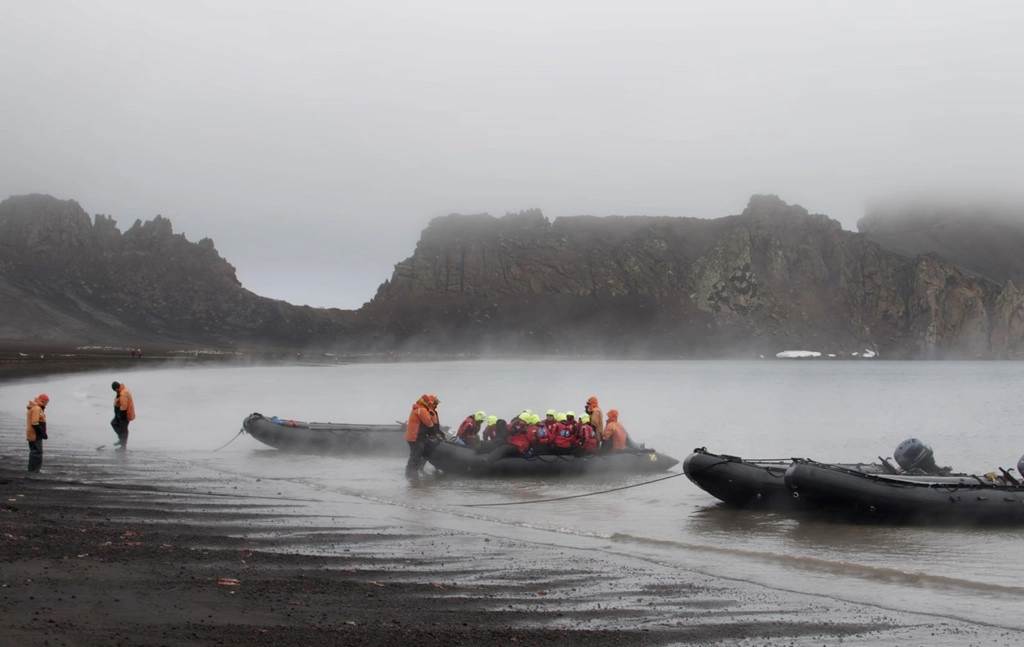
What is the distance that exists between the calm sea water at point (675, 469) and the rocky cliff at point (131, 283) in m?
78.4

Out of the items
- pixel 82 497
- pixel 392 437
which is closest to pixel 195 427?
pixel 392 437

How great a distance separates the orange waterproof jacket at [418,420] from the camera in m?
19.7

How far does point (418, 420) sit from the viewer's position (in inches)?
780

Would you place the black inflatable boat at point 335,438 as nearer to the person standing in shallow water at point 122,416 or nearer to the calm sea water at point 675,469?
the calm sea water at point 675,469

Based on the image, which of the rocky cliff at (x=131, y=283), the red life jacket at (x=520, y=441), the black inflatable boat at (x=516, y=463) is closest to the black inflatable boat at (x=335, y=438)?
the black inflatable boat at (x=516, y=463)

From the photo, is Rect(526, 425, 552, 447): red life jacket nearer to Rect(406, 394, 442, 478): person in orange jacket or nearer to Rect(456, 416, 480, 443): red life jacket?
Rect(456, 416, 480, 443): red life jacket

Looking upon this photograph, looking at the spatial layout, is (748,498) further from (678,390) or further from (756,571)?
(678,390)

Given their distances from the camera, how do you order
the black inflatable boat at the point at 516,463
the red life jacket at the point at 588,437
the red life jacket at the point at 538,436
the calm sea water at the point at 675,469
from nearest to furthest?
the calm sea water at the point at 675,469, the black inflatable boat at the point at 516,463, the red life jacket at the point at 538,436, the red life jacket at the point at 588,437

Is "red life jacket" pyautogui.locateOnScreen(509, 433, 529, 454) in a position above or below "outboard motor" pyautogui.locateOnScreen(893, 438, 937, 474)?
below

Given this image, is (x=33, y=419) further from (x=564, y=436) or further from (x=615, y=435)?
(x=615, y=435)

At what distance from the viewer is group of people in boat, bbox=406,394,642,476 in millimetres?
19703

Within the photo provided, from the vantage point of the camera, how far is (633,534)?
1341 cm

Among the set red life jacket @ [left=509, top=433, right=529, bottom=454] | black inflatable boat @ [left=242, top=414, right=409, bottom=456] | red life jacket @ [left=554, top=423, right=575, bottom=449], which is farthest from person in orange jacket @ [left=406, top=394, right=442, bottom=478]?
black inflatable boat @ [left=242, top=414, right=409, bottom=456]

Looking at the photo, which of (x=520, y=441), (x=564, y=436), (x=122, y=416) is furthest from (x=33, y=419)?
(x=564, y=436)
